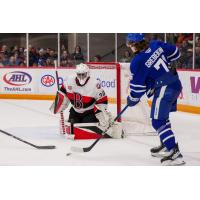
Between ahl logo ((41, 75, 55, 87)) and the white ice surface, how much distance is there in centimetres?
248

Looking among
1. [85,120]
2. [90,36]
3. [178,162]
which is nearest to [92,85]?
[85,120]

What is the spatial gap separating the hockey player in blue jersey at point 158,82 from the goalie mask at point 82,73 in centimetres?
118

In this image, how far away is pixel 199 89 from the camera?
7.95m

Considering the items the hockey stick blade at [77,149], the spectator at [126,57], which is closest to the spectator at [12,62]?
the spectator at [126,57]

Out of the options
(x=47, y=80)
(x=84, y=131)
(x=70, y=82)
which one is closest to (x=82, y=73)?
(x=70, y=82)

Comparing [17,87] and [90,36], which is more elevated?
[90,36]

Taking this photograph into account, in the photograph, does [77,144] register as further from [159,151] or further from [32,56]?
[32,56]

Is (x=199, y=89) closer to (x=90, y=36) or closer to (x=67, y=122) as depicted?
(x=67, y=122)

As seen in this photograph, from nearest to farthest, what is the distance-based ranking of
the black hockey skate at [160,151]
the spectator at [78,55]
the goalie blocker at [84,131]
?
the black hockey skate at [160,151]
the goalie blocker at [84,131]
the spectator at [78,55]

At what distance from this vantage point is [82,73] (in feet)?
18.4

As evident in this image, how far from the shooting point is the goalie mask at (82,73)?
5.59m

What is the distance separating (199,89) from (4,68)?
405 cm

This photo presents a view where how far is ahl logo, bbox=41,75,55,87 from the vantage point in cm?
1025

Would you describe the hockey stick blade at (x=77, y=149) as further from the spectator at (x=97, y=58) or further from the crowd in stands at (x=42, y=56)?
the spectator at (x=97, y=58)
